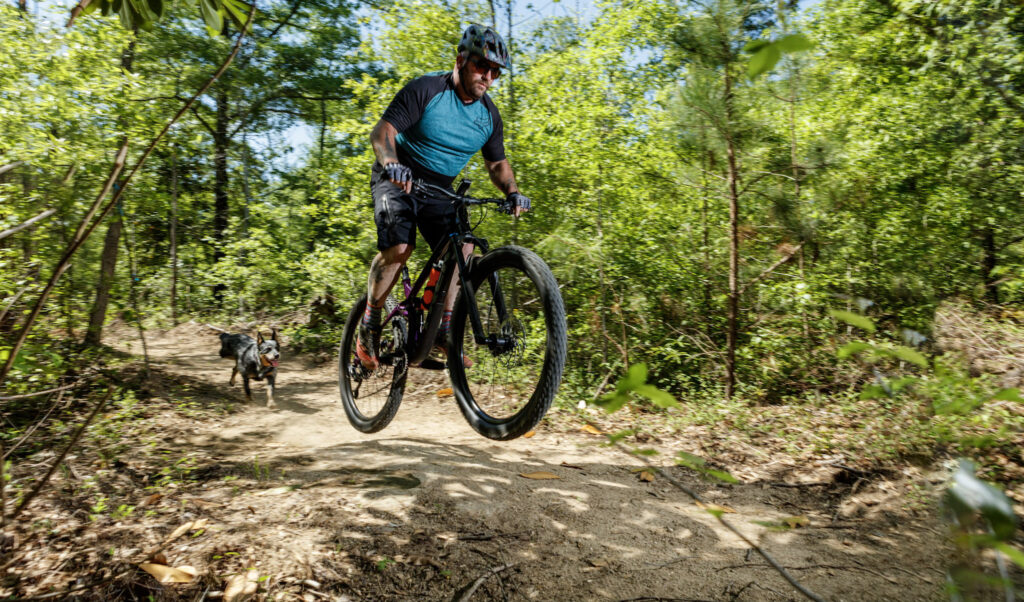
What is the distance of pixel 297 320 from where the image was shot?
41.2 ft

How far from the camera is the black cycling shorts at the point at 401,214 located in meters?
3.58

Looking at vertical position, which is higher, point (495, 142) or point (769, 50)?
point (495, 142)

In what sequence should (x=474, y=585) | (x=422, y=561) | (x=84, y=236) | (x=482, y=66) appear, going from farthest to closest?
(x=482, y=66), (x=422, y=561), (x=474, y=585), (x=84, y=236)

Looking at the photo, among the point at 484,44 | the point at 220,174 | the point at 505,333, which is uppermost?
the point at 220,174

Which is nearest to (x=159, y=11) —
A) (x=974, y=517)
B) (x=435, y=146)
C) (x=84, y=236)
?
(x=84, y=236)

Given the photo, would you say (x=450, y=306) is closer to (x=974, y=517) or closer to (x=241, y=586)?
(x=241, y=586)

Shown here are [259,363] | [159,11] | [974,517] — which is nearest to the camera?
[974,517]

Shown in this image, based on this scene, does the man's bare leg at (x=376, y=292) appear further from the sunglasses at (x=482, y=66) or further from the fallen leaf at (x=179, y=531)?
the fallen leaf at (x=179, y=531)

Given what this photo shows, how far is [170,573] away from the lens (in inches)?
96.1

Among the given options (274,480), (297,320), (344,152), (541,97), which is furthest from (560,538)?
(344,152)

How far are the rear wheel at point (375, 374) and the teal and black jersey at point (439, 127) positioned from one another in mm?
1132

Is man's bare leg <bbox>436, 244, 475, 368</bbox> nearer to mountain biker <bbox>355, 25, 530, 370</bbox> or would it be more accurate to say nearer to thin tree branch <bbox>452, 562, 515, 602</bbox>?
mountain biker <bbox>355, 25, 530, 370</bbox>

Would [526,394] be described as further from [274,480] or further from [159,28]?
[159,28]

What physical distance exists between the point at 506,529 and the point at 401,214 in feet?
6.86
